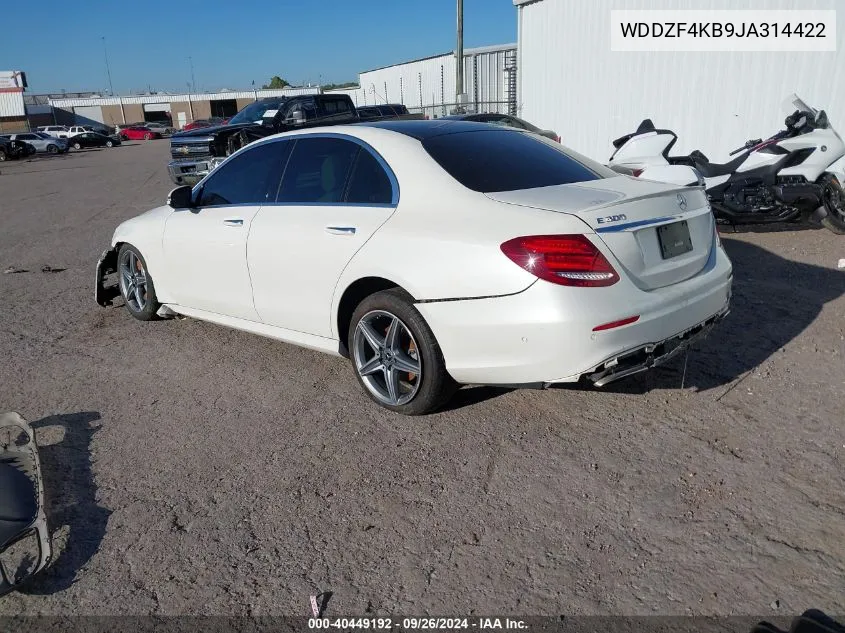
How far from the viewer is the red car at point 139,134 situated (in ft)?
207

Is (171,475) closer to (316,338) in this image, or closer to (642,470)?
(316,338)

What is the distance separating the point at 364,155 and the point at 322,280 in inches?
31.5

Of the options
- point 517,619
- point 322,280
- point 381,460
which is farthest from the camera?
point 322,280

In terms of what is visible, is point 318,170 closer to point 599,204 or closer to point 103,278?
point 599,204

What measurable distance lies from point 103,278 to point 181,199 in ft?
5.52

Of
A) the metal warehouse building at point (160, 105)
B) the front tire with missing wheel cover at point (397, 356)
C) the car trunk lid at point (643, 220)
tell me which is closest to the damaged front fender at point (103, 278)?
the front tire with missing wheel cover at point (397, 356)

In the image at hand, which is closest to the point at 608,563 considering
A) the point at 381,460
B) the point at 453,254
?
the point at 381,460

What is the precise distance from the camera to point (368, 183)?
13.1 feet

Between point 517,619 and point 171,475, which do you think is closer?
point 517,619

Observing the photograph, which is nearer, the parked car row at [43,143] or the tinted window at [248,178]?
the tinted window at [248,178]

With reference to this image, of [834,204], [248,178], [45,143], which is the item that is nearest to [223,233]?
[248,178]

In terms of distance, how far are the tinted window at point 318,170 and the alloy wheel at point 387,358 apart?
2.75 ft

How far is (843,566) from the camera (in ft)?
8.27

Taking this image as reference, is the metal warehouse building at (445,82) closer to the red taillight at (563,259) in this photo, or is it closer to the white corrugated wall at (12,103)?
the red taillight at (563,259)
